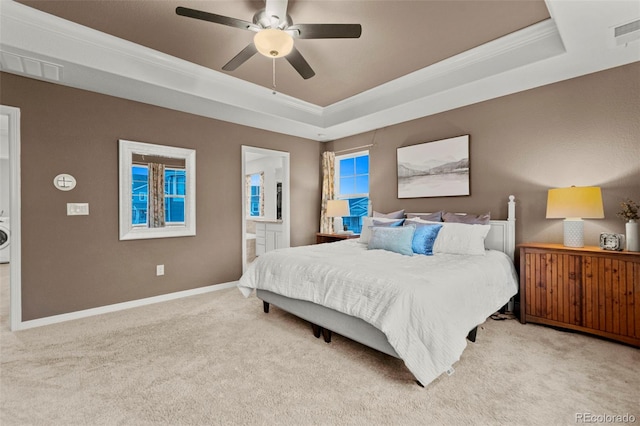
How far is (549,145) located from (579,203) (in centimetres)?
83

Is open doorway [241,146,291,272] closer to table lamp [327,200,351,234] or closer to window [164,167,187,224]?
table lamp [327,200,351,234]

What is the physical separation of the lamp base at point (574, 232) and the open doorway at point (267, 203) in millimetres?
3757

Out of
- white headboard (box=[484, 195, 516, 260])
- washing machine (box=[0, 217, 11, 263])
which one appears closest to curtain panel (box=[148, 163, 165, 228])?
white headboard (box=[484, 195, 516, 260])

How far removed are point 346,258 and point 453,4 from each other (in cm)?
229

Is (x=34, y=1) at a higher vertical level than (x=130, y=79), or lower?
higher

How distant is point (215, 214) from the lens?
439 centimetres

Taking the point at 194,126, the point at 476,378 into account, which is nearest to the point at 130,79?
the point at 194,126

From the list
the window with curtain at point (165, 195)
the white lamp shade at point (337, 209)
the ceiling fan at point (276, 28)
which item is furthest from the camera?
the white lamp shade at point (337, 209)

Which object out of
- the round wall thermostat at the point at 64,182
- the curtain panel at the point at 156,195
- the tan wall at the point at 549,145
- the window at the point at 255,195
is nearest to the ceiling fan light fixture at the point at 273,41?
the curtain panel at the point at 156,195

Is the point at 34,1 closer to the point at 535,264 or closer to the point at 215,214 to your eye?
the point at 215,214

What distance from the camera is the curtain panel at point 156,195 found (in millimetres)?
3846

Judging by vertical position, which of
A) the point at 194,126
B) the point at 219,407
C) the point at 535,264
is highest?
the point at 194,126

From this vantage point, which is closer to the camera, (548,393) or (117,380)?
(548,393)

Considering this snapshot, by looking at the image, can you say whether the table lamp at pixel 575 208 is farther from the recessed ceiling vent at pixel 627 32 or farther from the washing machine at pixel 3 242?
the washing machine at pixel 3 242
